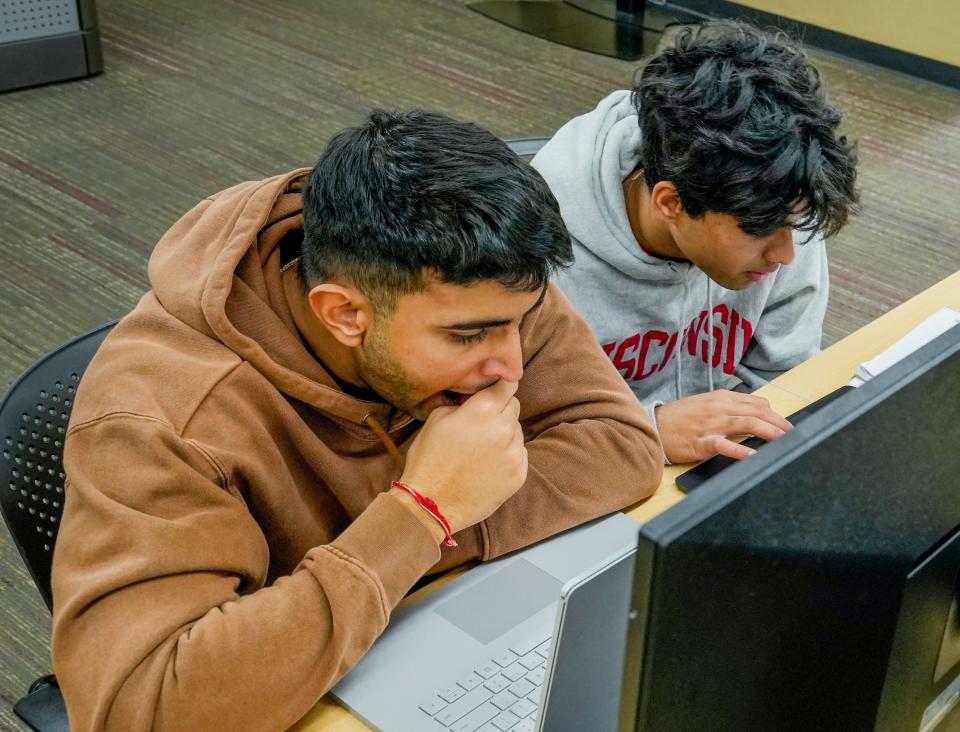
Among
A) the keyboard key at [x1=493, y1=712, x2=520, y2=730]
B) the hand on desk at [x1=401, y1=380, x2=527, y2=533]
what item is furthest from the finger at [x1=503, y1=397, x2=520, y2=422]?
the keyboard key at [x1=493, y1=712, x2=520, y2=730]

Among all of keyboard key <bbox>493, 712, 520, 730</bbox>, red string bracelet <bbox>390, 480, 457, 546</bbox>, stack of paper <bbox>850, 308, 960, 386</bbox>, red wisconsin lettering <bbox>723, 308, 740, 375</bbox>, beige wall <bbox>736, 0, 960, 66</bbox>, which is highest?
red string bracelet <bbox>390, 480, 457, 546</bbox>

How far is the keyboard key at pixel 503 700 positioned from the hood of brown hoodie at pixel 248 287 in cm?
33

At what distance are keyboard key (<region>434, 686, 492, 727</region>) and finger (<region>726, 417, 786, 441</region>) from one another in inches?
21.1

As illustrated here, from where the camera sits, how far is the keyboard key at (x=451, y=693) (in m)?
1.13

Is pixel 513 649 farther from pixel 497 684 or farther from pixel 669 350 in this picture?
pixel 669 350

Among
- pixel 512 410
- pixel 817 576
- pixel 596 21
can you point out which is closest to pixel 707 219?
pixel 512 410

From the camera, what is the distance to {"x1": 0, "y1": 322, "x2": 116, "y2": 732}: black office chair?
1265 millimetres

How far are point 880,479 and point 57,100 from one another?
13.9 ft

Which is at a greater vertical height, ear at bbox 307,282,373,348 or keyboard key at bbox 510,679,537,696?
ear at bbox 307,282,373,348

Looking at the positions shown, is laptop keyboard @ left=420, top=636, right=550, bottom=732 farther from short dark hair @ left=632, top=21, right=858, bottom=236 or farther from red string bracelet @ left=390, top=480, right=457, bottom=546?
short dark hair @ left=632, top=21, right=858, bottom=236

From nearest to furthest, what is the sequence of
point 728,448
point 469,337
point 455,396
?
point 469,337
point 455,396
point 728,448

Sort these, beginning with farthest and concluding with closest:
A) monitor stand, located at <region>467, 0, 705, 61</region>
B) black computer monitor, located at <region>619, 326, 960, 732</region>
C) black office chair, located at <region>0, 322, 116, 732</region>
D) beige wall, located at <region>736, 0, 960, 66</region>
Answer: monitor stand, located at <region>467, 0, 705, 61</region>, beige wall, located at <region>736, 0, 960, 66</region>, black office chair, located at <region>0, 322, 116, 732</region>, black computer monitor, located at <region>619, 326, 960, 732</region>

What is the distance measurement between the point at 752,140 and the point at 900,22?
3.72m

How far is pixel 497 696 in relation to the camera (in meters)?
1.13
